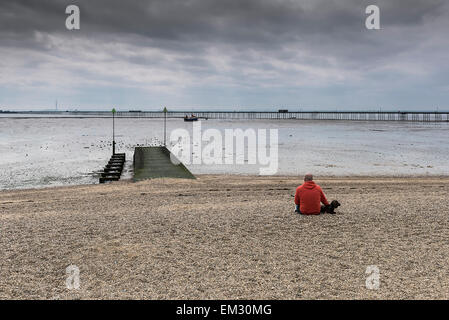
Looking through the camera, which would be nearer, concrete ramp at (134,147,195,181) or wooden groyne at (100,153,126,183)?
concrete ramp at (134,147,195,181)

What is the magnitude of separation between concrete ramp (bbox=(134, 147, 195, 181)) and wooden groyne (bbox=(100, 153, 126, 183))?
2.95ft

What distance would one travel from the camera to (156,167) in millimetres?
19750

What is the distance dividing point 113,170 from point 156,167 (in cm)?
234

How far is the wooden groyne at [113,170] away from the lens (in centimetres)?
1769

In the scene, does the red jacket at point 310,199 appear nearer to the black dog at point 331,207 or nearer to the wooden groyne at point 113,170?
the black dog at point 331,207

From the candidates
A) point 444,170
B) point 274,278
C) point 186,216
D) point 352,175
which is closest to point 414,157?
point 444,170

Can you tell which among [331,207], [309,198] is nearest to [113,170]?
[309,198]

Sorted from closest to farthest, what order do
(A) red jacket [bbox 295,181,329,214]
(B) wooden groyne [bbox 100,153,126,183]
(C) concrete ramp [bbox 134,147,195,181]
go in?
(A) red jacket [bbox 295,181,329,214], (C) concrete ramp [bbox 134,147,195,181], (B) wooden groyne [bbox 100,153,126,183]

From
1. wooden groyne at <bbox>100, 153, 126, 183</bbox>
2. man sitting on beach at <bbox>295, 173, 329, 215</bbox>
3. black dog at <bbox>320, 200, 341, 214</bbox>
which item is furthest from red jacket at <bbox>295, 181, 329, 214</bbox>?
wooden groyne at <bbox>100, 153, 126, 183</bbox>

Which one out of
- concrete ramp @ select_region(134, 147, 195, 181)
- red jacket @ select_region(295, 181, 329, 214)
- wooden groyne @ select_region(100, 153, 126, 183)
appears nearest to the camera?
red jacket @ select_region(295, 181, 329, 214)

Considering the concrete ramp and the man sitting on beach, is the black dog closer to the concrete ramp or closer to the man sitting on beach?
the man sitting on beach

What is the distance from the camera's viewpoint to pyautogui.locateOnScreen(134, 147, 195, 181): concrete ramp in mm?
17359

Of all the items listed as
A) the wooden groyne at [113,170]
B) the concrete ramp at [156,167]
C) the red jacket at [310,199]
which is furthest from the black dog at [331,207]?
the wooden groyne at [113,170]

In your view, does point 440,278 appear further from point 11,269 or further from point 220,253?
point 11,269
